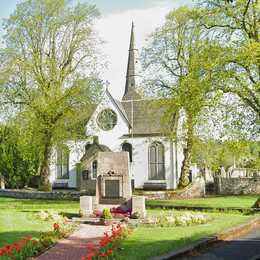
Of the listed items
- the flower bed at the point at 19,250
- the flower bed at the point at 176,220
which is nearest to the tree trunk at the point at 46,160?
the flower bed at the point at 176,220

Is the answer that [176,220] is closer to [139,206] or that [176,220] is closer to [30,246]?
[139,206]

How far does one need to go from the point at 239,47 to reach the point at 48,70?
748 inches

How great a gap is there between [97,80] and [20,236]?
2524 centimetres

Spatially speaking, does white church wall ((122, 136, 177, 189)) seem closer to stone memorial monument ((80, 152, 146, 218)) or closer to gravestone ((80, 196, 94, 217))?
stone memorial monument ((80, 152, 146, 218))

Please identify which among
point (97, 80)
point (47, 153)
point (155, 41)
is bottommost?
point (47, 153)

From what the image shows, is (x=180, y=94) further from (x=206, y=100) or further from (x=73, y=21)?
(x=73, y=21)

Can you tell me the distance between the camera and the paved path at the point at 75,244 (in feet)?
40.5

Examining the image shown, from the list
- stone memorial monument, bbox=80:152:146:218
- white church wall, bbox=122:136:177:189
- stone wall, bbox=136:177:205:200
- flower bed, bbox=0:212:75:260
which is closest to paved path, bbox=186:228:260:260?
flower bed, bbox=0:212:75:260

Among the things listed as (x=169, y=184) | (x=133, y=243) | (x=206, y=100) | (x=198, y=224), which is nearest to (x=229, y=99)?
(x=206, y=100)

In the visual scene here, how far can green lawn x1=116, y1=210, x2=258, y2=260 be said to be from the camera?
12555 mm

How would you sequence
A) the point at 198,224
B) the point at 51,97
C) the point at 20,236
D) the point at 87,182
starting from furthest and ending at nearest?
the point at 87,182, the point at 51,97, the point at 198,224, the point at 20,236

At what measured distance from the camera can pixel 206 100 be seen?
2608cm

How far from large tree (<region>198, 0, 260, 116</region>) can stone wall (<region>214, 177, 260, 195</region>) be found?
18.6 meters

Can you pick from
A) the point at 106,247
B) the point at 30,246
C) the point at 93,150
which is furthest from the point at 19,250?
the point at 93,150
